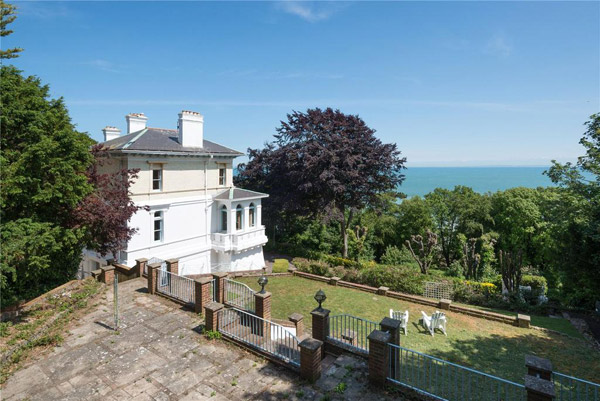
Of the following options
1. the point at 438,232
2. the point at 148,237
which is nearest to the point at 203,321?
the point at 148,237

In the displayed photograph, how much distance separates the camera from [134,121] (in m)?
22.7

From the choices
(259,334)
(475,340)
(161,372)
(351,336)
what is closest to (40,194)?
(161,372)

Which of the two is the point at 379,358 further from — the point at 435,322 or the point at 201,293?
the point at 435,322

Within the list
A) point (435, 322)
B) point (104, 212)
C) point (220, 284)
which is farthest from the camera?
point (104, 212)

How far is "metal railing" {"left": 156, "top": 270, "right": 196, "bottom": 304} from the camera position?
36.4 ft

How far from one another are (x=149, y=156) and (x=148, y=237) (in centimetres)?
485

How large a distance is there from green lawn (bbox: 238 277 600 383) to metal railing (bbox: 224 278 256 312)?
118 inches

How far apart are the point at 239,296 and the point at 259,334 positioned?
2.43m

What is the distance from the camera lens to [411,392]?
6.19 meters

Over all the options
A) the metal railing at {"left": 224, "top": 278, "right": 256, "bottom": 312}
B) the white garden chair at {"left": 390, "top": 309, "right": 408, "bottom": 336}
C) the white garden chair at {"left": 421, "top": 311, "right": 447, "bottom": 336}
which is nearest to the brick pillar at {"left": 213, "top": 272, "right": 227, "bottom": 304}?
the metal railing at {"left": 224, "top": 278, "right": 256, "bottom": 312}

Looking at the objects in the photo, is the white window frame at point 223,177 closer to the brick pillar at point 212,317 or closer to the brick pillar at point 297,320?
the brick pillar at point 212,317

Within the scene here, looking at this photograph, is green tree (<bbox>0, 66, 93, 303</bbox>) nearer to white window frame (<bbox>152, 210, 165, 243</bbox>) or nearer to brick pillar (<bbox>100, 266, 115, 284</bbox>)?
brick pillar (<bbox>100, 266, 115, 284</bbox>)

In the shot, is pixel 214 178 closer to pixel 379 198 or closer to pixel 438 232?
pixel 379 198

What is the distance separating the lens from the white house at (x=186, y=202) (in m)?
18.3
